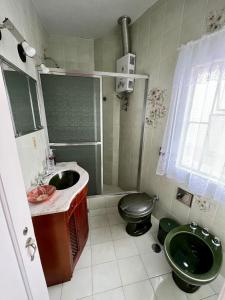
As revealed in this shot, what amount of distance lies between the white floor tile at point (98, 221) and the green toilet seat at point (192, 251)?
919mm

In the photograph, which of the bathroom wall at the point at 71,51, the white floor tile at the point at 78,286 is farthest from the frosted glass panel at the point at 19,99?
the white floor tile at the point at 78,286

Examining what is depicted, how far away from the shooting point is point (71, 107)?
178 cm

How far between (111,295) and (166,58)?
7.66 feet

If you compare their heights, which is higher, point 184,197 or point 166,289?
point 184,197

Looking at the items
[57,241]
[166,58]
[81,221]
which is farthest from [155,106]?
[57,241]

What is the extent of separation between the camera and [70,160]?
1960 mm

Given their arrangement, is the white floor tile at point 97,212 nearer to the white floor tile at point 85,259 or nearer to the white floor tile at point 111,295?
the white floor tile at point 85,259

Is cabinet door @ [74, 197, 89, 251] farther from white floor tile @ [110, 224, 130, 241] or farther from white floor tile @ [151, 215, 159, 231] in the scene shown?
white floor tile @ [151, 215, 159, 231]

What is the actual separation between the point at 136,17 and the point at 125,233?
2800 millimetres

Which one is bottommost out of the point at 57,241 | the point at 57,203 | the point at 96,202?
the point at 96,202

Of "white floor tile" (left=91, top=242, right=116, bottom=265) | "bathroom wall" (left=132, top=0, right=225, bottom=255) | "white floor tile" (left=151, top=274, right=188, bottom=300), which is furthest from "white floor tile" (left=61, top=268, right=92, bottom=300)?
"bathroom wall" (left=132, top=0, right=225, bottom=255)

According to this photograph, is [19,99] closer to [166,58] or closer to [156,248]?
[166,58]

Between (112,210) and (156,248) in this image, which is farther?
(112,210)

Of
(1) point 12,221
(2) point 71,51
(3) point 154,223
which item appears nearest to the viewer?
(1) point 12,221
